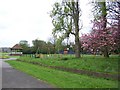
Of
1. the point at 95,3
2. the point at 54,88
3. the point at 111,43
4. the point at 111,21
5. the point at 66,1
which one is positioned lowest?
the point at 54,88

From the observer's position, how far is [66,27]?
138ft

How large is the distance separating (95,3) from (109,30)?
15.3ft

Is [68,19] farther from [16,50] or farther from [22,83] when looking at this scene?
[16,50]

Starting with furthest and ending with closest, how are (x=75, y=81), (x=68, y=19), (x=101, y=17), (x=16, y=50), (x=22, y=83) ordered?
(x=16, y=50) → (x=68, y=19) → (x=101, y=17) → (x=75, y=81) → (x=22, y=83)

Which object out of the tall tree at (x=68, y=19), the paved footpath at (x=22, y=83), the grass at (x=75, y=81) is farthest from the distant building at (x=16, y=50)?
the paved footpath at (x=22, y=83)

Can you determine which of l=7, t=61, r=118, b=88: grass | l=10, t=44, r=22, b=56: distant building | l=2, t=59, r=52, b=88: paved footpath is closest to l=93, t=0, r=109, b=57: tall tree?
l=7, t=61, r=118, b=88: grass

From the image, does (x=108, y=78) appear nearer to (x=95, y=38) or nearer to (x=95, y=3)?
(x=95, y=38)

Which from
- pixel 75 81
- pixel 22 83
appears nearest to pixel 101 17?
pixel 75 81

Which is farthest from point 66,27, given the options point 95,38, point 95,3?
point 95,38

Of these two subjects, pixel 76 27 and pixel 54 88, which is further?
pixel 76 27

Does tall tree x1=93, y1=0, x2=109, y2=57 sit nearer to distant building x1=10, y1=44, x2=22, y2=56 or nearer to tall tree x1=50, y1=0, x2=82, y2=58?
tall tree x1=50, y1=0, x2=82, y2=58

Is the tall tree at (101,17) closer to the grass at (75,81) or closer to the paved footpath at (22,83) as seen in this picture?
the grass at (75,81)

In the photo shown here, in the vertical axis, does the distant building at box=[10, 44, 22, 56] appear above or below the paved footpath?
above

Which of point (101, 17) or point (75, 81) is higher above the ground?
point (101, 17)
